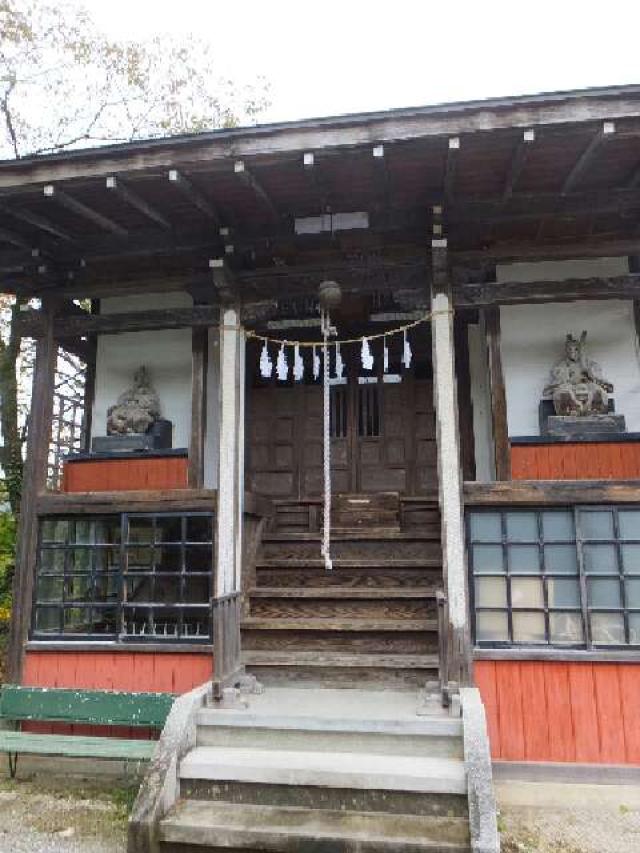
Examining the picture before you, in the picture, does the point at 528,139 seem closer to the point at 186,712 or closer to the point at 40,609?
the point at 186,712

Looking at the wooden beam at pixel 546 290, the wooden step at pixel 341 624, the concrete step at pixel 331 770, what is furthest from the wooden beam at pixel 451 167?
the concrete step at pixel 331 770

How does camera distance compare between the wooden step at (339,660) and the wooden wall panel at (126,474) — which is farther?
the wooden wall panel at (126,474)

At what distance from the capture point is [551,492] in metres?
6.21

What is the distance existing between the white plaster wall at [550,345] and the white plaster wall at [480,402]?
0.72m

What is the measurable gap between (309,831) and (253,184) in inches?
211

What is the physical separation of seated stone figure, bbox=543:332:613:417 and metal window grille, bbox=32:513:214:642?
4.03 m

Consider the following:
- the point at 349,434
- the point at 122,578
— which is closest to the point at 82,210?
the point at 122,578

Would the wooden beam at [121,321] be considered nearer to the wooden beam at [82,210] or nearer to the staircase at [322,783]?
the wooden beam at [82,210]

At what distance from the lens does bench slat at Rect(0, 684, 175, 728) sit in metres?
6.21

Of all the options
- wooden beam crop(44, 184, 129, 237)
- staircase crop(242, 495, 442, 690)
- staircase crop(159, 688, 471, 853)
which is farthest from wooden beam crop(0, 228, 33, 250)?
staircase crop(159, 688, 471, 853)

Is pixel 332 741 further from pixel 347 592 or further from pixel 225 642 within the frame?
pixel 347 592

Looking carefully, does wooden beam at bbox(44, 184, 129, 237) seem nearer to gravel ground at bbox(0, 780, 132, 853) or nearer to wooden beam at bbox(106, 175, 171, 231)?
wooden beam at bbox(106, 175, 171, 231)

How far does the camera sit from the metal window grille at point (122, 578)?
688cm

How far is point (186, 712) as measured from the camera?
523 cm
